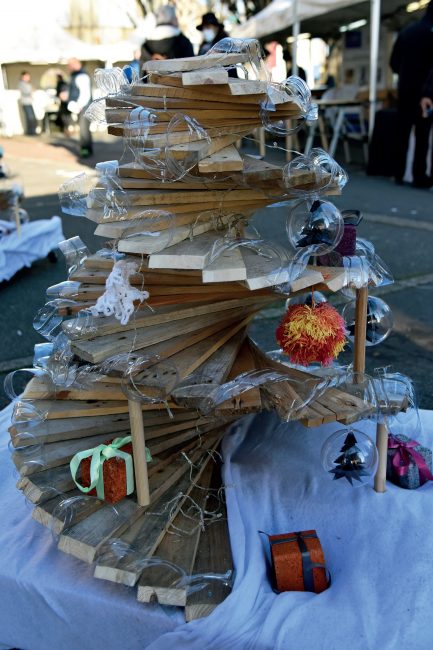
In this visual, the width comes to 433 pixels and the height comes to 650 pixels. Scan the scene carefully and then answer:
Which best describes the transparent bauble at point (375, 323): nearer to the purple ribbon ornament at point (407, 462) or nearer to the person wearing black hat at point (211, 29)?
the purple ribbon ornament at point (407, 462)

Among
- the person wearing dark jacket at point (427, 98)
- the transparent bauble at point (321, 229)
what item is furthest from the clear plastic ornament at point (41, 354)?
the person wearing dark jacket at point (427, 98)

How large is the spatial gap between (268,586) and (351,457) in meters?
0.44

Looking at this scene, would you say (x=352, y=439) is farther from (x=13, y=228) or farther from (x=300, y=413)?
(x=13, y=228)

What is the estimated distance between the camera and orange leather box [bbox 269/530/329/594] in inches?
64.5

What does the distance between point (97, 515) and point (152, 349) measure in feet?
1.51

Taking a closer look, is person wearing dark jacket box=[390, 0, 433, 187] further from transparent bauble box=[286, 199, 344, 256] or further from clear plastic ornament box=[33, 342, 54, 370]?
clear plastic ornament box=[33, 342, 54, 370]

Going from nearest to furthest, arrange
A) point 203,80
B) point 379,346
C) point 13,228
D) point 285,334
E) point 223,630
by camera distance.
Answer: point 223,630, point 203,80, point 285,334, point 379,346, point 13,228

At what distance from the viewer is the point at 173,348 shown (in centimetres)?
183

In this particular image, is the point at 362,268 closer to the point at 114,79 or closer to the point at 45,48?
the point at 114,79

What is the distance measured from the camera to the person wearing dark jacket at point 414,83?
762cm

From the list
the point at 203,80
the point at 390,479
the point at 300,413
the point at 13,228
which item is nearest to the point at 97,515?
the point at 300,413

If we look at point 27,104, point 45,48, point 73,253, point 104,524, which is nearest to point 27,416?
point 104,524

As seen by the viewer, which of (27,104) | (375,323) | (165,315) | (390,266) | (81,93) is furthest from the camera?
(27,104)

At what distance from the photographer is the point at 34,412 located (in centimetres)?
194
